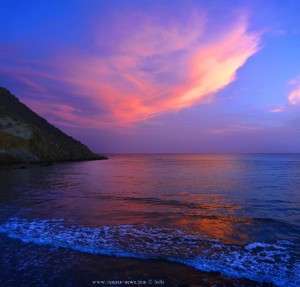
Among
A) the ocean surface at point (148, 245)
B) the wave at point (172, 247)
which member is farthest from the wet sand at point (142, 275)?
the wave at point (172, 247)

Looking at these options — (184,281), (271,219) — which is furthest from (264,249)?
(271,219)

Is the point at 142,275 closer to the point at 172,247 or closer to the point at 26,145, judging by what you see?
the point at 172,247

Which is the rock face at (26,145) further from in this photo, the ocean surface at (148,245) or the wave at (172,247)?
the wave at (172,247)

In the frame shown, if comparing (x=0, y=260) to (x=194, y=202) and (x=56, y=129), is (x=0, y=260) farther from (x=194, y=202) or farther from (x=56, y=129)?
(x=56, y=129)

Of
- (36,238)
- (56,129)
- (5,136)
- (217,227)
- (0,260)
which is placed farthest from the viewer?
(56,129)

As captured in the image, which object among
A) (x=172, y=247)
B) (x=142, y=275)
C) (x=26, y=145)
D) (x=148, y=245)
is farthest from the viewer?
(x=26, y=145)

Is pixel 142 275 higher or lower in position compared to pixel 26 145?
lower

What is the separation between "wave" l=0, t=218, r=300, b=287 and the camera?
22.4 feet

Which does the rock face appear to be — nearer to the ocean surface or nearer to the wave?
the ocean surface

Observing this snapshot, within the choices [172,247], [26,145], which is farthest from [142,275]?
[26,145]

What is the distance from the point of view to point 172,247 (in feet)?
27.6

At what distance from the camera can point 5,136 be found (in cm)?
6125

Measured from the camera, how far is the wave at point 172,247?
6.84 meters

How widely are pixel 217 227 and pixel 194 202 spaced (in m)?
6.13
